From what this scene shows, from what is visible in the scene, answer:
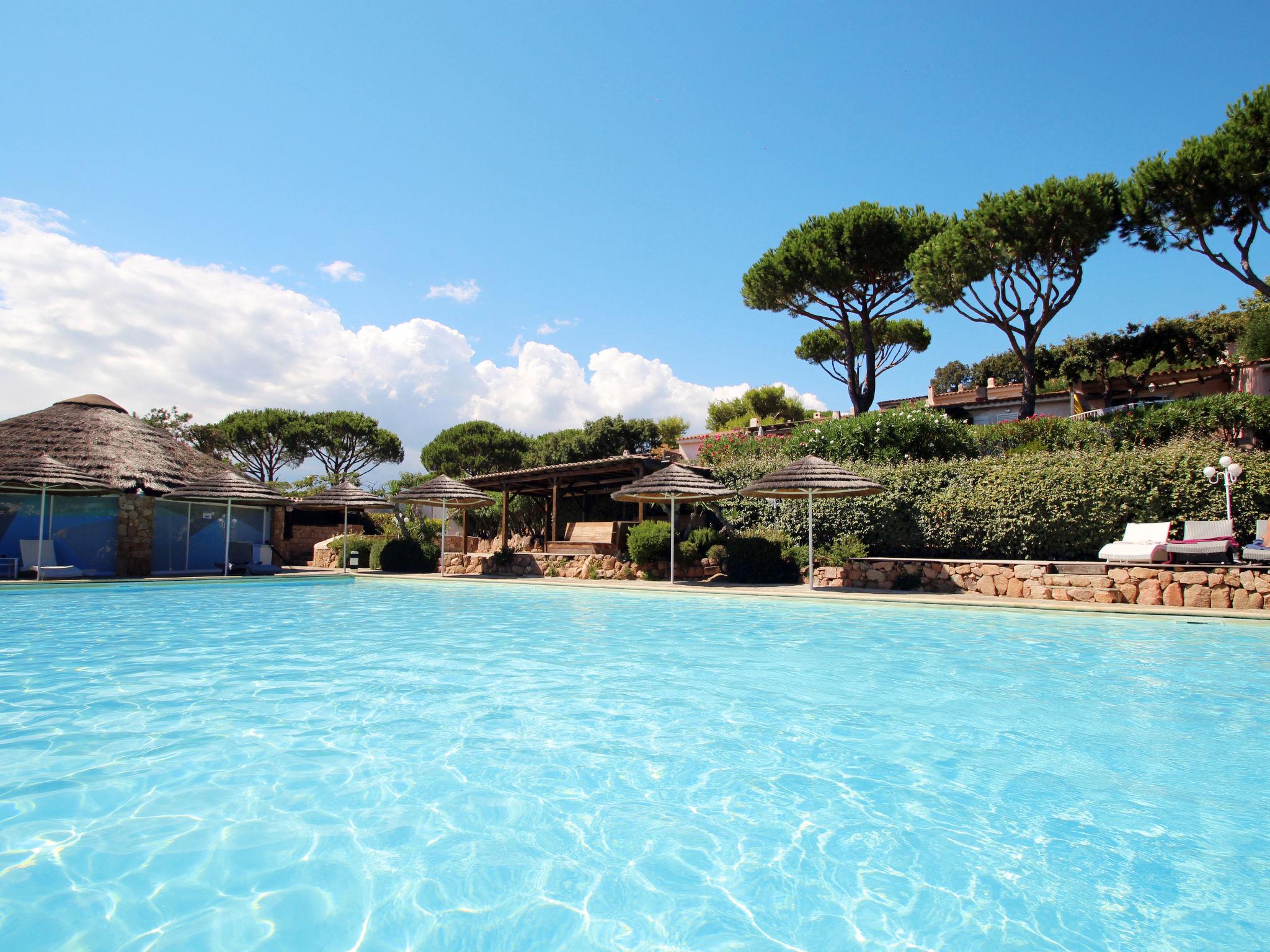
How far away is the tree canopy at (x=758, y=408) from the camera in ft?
157

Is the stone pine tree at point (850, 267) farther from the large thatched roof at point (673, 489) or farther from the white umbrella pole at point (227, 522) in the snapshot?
the white umbrella pole at point (227, 522)

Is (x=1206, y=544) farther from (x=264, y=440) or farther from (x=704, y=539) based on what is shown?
(x=264, y=440)

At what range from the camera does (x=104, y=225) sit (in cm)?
1084

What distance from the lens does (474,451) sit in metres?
46.5

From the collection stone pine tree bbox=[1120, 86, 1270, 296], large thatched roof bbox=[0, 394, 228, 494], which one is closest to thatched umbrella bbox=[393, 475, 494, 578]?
large thatched roof bbox=[0, 394, 228, 494]

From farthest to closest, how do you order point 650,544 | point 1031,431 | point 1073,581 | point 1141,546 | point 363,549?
point 363,549, point 1031,431, point 650,544, point 1073,581, point 1141,546

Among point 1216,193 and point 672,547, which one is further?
point 1216,193

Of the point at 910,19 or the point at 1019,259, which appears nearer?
the point at 910,19

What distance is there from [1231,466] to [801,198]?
38.2 ft

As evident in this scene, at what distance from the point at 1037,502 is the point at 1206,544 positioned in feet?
9.56

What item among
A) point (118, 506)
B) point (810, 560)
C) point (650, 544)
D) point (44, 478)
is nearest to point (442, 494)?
point (650, 544)

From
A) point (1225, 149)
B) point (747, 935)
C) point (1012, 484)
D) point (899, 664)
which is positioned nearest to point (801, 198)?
point (1012, 484)

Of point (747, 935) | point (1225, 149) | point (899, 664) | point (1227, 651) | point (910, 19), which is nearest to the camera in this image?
point (747, 935)

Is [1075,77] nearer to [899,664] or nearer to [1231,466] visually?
[1231,466]
